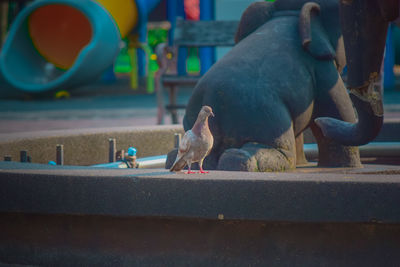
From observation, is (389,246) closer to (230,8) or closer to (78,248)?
(78,248)

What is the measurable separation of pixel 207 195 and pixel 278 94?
882 mm

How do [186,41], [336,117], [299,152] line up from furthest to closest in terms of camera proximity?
[186,41], [299,152], [336,117]

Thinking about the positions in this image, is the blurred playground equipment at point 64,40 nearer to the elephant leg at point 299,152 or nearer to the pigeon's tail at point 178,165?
the elephant leg at point 299,152

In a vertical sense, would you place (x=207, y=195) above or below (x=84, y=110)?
above

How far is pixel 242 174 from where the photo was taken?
2.28 meters

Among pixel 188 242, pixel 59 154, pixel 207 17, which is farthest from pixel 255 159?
pixel 207 17

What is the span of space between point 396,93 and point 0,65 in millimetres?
6626

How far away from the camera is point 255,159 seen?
2.75 metres

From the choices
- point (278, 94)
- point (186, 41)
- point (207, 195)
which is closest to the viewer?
point (207, 195)

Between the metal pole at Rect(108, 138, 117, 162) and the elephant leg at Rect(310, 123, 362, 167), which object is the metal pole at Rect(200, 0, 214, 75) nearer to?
the metal pole at Rect(108, 138, 117, 162)

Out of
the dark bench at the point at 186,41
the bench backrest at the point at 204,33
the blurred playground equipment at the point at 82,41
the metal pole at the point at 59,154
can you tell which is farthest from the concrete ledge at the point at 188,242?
the blurred playground equipment at the point at 82,41

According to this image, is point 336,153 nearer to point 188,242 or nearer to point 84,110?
point 188,242

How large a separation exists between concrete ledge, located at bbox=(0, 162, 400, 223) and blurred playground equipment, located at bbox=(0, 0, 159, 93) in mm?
9313

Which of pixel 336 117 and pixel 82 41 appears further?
pixel 82 41
